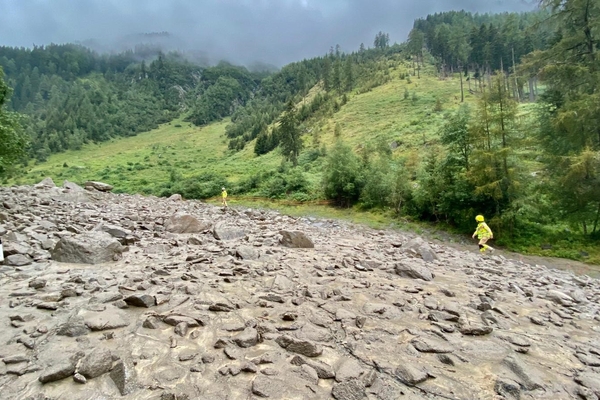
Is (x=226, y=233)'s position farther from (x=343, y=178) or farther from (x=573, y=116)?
(x=343, y=178)

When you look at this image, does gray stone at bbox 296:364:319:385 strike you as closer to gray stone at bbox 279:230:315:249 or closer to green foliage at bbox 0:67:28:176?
gray stone at bbox 279:230:315:249

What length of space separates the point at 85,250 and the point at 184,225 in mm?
5083

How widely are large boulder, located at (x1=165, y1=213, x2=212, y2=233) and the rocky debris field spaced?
10.1 ft

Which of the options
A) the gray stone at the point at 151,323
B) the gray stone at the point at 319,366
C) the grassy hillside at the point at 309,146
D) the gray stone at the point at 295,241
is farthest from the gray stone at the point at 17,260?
the grassy hillside at the point at 309,146

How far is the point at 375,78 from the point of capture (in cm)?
9712

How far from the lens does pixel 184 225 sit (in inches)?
519

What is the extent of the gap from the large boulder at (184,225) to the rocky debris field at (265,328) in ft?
10.1

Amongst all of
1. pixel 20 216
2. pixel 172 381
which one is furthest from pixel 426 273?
pixel 20 216

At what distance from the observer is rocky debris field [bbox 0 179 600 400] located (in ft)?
13.4

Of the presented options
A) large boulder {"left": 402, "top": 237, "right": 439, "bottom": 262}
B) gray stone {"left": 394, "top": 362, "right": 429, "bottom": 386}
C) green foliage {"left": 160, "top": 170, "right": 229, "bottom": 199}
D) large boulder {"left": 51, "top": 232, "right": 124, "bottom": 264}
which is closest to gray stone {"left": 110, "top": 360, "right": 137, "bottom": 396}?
gray stone {"left": 394, "top": 362, "right": 429, "bottom": 386}

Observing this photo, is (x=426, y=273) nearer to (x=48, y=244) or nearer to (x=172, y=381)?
(x=172, y=381)

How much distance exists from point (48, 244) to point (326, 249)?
8485 millimetres

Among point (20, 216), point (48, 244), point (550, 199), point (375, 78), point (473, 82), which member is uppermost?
point (375, 78)

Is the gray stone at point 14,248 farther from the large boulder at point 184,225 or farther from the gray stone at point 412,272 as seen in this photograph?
the gray stone at point 412,272
